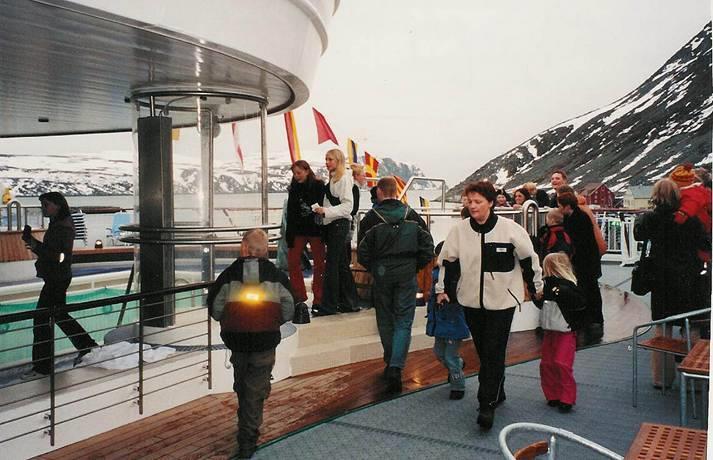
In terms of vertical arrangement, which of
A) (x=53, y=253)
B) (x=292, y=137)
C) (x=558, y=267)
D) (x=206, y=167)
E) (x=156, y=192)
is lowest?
(x=558, y=267)

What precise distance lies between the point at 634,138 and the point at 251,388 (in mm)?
6032

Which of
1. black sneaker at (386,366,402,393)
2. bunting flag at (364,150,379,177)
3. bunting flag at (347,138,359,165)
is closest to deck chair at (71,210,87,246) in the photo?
bunting flag at (347,138,359,165)

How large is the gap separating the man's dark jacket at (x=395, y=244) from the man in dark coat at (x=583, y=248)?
137 centimetres

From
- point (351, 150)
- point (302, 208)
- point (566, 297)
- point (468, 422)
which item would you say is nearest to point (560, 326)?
point (566, 297)

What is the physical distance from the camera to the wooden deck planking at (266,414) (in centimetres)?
289

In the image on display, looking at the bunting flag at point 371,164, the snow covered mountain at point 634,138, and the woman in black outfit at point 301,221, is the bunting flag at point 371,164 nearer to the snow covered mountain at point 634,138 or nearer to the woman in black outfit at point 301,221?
the snow covered mountain at point 634,138

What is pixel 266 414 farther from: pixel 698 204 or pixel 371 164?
pixel 371 164

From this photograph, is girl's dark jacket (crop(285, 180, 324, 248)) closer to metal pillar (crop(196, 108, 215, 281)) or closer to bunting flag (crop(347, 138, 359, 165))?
metal pillar (crop(196, 108, 215, 281))

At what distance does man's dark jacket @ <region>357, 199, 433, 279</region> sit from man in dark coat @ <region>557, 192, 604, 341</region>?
137 centimetres

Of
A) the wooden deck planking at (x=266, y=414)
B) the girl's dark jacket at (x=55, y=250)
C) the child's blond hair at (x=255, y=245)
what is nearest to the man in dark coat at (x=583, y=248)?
the wooden deck planking at (x=266, y=414)

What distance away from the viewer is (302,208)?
4.24 m

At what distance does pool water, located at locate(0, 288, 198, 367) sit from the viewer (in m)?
5.07

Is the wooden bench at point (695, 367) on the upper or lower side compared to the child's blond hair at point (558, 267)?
lower

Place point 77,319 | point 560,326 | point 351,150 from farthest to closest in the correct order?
point 351,150, point 77,319, point 560,326
